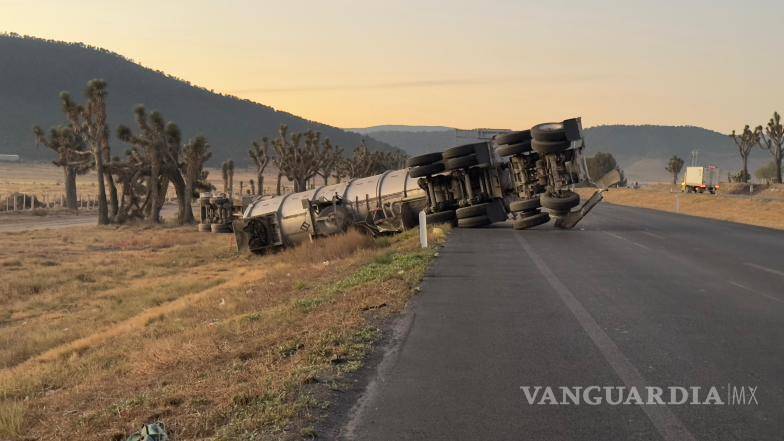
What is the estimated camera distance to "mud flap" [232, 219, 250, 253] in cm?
2891

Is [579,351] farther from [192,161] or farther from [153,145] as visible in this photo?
[192,161]

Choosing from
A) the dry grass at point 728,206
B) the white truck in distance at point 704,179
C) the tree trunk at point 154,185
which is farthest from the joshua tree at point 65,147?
the white truck in distance at point 704,179

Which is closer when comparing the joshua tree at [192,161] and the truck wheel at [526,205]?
the truck wheel at [526,205]

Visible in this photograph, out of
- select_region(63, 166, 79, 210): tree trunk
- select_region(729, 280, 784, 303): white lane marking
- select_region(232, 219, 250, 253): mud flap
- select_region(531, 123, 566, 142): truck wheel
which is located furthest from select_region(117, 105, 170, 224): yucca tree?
select_region(729, 280, 784, 303): white lane marking

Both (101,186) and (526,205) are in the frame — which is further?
(101,186)

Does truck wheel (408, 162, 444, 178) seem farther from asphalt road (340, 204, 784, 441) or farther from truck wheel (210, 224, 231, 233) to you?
truck wheel (210, 224, 231, 233)

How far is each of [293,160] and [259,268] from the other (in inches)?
1861

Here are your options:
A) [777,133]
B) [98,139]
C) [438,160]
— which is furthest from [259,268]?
[777,133]

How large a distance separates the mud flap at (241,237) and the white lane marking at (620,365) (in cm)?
1865

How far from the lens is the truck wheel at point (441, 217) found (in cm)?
2505

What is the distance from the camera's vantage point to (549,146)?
22.3 meters

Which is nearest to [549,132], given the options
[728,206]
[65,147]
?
[728,206]

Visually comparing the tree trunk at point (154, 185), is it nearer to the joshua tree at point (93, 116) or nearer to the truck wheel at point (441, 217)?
the joshua tree at point (93, 116)

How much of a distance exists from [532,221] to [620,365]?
1706 centimetres
